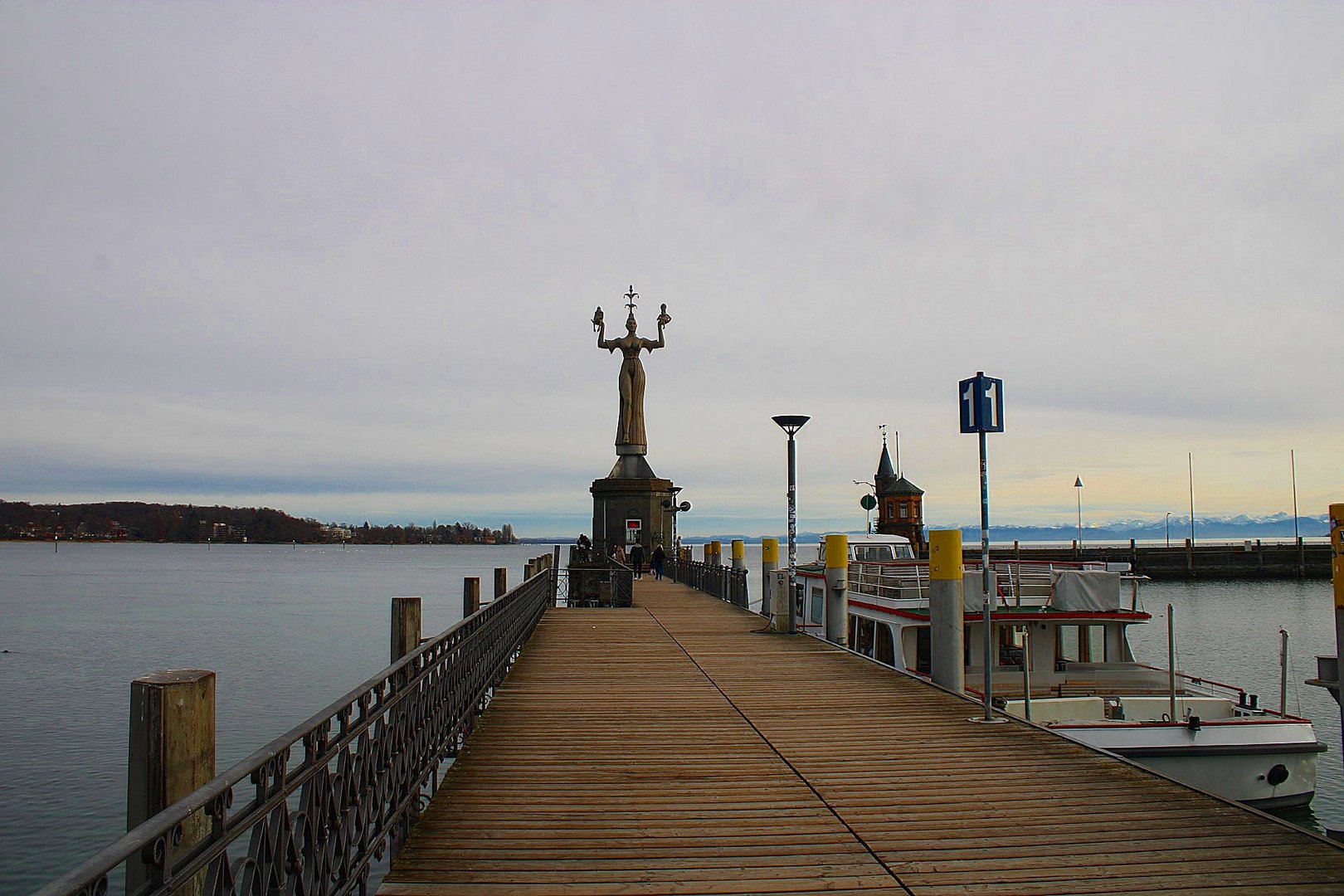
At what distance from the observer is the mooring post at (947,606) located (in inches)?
409

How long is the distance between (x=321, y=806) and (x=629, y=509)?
3243 centimetres

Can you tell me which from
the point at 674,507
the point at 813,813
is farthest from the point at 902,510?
the point at 813,813

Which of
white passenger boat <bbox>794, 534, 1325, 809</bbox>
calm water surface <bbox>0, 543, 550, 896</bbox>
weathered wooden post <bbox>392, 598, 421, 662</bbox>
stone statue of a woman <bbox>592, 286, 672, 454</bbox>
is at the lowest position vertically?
calm water surface <bbox>0, 543, 550, 896</bbox>

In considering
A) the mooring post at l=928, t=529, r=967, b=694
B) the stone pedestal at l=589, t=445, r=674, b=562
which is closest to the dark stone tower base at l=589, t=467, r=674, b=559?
the stone pedestal at l=589, t=445, r=674, b=562

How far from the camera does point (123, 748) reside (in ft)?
67.1

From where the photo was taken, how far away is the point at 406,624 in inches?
312

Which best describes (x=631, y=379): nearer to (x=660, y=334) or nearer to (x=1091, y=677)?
(x=660, y=334)

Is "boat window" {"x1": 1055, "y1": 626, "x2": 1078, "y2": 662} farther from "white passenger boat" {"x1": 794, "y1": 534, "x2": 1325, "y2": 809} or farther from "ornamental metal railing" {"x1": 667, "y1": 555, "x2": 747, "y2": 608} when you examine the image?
"ornamental metal railing" {"x1": 667, "y1": 555, "x2": 747, "y2": 608}

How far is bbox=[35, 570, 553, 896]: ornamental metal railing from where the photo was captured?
2.86 metres

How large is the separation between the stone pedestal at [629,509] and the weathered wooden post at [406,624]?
2813cm

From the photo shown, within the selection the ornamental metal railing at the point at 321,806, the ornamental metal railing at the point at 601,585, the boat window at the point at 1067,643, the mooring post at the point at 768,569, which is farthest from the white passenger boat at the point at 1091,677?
the ornamental metal railing at the point at 321,806

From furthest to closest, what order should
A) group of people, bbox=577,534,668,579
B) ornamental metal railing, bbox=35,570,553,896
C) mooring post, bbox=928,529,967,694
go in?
1. group of people, bbox=577,534,668,579
2. mooring post, bbox=928,529,967,694
3. ornamental metal railing, bbox=35,570,553,896

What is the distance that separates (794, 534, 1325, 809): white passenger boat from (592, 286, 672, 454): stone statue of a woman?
55.6 ft

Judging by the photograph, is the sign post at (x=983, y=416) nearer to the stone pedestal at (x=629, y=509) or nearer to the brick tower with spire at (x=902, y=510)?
the stone pedestal at (x=629, y=509)
